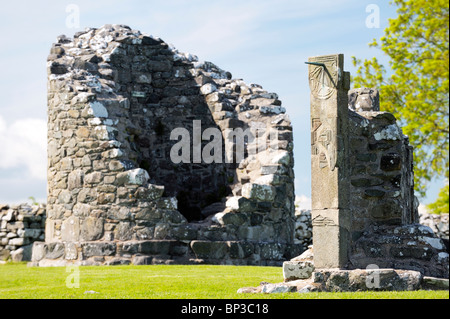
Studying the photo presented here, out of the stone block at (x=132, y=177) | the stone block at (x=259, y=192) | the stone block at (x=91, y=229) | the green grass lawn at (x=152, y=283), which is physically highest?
the stone block at (x=132, y=177)

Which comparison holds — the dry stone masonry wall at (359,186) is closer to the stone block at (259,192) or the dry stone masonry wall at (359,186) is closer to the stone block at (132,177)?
the stone block at (259,192)

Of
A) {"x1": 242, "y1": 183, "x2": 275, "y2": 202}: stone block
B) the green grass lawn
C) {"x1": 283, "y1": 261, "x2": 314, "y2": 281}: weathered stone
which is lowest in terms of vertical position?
the green grass lawn

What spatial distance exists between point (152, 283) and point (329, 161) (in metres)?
2.94

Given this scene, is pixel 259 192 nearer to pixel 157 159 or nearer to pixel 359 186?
pixel 157 159

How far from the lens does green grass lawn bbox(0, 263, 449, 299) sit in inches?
312

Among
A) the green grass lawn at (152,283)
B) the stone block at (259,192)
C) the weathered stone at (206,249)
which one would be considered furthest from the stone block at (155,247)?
the stone block at (259,192)

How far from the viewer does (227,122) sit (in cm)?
1598

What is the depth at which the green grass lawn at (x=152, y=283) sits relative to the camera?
26.0 feet

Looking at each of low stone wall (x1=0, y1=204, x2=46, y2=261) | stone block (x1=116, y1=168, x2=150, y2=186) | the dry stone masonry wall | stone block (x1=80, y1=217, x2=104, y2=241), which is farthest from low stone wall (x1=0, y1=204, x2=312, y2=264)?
the dry stone masonry wall

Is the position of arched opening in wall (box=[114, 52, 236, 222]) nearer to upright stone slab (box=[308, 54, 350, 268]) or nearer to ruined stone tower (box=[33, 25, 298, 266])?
ruined stone tower (box=[33, 25, 298, 266])

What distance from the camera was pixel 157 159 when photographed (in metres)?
16.9

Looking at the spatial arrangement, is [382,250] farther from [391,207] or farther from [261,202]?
[261,202]

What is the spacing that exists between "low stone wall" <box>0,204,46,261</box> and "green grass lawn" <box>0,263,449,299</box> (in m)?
4.18

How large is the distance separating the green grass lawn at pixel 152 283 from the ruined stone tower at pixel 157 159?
3.70 feet
